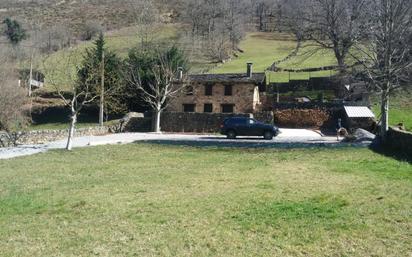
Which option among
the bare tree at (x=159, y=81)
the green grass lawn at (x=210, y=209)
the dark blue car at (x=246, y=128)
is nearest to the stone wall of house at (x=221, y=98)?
the bare tree at (x=159, y=81)

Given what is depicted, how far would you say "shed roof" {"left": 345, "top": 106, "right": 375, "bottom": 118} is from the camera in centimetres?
4009

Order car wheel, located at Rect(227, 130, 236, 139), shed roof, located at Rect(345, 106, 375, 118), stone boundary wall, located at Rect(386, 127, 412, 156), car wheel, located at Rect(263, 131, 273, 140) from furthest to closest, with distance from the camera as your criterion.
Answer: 1. shed roof, located at Rect(345, 106, 375, 118)
2. car wheel, located at Rect(227, 130, 236, 139)
3. car wheel, located at Rect(263, 131, 273, 140)
4. stone boundary wall, located at Rect(386, 127, 412, 156)

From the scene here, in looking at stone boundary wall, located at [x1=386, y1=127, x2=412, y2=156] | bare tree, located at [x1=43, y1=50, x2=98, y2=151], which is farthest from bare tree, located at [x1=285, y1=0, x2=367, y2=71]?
bare tree, located at [x1=43, y1=50, x2=98, y2=151]

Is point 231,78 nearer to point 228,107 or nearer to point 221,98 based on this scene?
point 221,98

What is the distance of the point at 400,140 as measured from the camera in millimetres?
23344

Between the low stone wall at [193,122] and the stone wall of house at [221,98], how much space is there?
634 centimetres

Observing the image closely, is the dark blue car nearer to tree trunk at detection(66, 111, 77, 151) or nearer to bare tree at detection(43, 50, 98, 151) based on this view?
bare tree at detection(43, 50, 98, 151)

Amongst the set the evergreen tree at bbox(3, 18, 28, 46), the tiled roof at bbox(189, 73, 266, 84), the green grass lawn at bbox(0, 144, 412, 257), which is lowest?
the green grass lawn at bbox(0, 144, 412, 257)

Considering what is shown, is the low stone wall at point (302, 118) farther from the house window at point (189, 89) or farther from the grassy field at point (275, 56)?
the house window at point (189, 89)

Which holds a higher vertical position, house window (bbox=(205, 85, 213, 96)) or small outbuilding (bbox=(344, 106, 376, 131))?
house window (bbox=(205, 85, 213, 96))

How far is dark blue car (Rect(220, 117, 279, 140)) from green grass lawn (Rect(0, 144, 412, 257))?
Answer: 14.3 metres

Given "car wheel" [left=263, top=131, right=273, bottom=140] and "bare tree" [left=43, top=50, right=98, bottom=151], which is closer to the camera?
"bare tree" [left=43, top=50, right=98, bottom=151]

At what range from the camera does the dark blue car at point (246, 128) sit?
3541 cm

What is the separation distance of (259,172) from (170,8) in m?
157
